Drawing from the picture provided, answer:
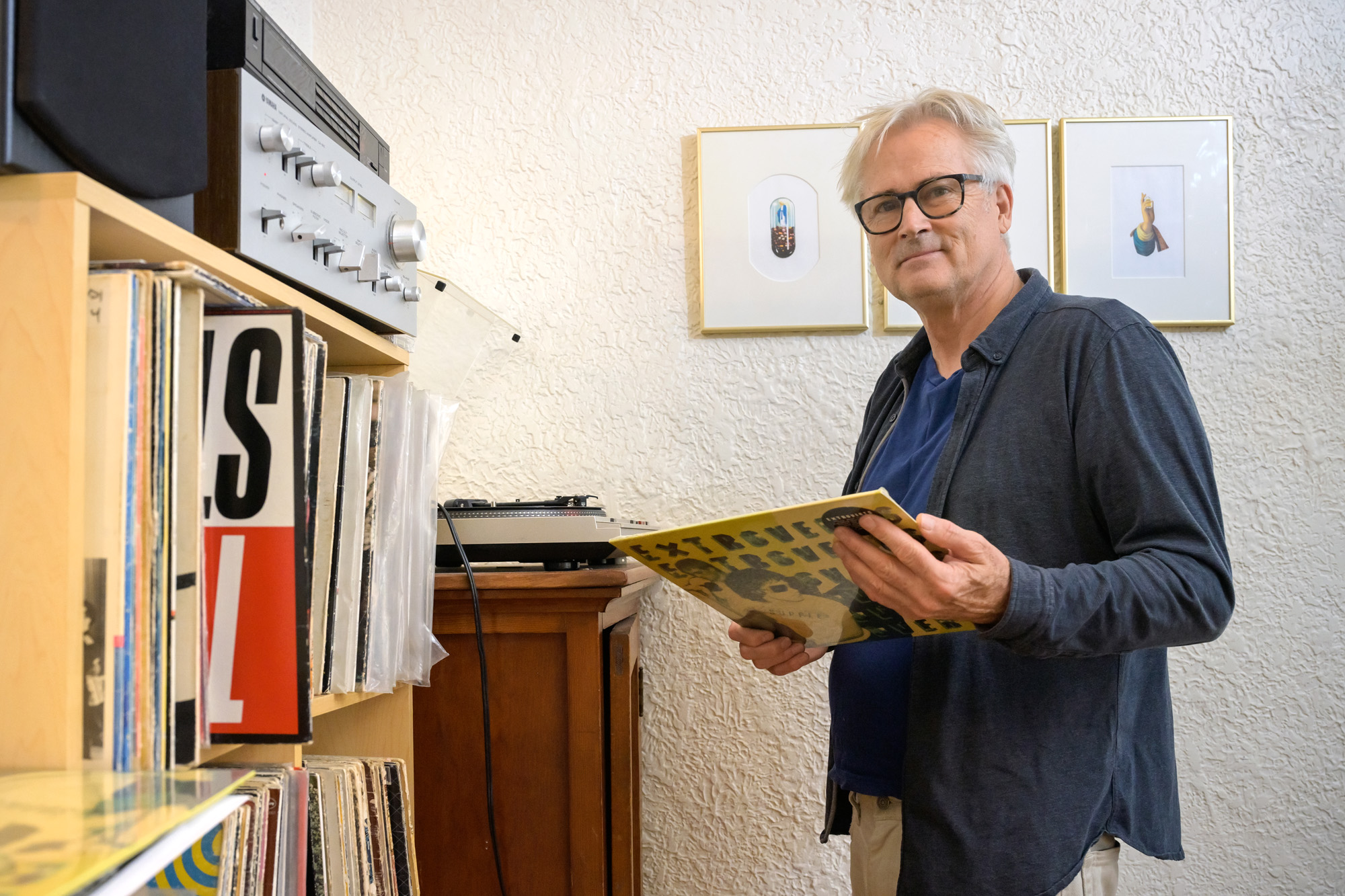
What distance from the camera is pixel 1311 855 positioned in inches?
61.7

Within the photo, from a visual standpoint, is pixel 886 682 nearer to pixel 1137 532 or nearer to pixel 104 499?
pixel 1137 532

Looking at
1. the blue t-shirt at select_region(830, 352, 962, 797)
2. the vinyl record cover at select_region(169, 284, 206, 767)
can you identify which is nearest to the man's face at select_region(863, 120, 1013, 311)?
the blue t-shirt at select_region(830, 352, 962, 797)

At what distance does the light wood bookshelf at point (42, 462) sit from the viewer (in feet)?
1.52

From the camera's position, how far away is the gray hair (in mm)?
1057

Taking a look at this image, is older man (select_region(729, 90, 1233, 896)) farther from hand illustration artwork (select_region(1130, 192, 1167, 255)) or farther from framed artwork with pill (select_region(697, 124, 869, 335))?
hand illustration artwork (select_region(1130, 192, 1167, 255))

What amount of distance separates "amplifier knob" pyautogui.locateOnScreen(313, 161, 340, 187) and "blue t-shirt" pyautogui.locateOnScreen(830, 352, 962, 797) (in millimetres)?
658

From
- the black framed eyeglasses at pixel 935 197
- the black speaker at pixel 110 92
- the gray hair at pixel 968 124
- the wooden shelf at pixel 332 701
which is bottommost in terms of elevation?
the wooden shelf at pixel 332 701

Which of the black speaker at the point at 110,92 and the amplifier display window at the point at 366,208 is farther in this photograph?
the amplifier display window at the point at 366,208

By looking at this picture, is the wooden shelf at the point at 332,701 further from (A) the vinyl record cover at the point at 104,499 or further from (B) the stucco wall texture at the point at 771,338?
(B) the stucco wall texture at the point at 771,338

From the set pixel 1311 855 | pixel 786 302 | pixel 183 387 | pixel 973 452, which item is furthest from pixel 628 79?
pixel 1311 855

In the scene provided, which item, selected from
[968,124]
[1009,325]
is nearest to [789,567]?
[1009,325]

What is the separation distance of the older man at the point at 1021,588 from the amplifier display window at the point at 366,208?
0.57 metres

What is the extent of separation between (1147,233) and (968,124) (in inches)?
31.0

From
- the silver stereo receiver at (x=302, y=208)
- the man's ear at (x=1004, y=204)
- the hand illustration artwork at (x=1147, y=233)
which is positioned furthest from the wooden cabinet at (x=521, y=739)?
the hand illustration artwork at (x=1147, y=233)
